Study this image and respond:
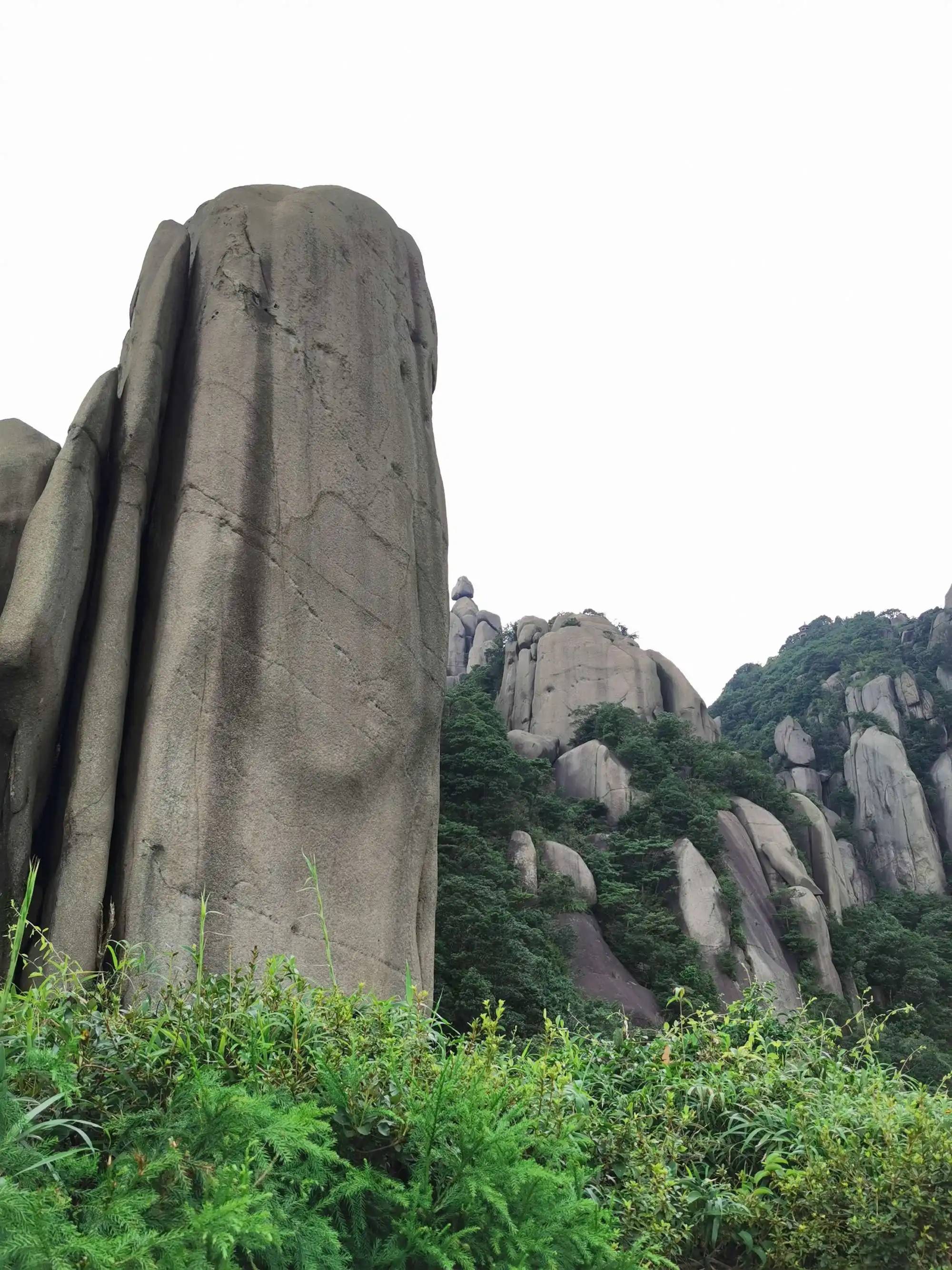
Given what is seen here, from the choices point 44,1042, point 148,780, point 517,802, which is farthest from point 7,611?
point 517,802

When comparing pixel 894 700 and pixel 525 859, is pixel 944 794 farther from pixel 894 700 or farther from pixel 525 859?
pixel 525 859

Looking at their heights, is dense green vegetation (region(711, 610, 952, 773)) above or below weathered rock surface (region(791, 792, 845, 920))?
above

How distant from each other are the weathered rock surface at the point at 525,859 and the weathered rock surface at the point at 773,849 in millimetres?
7550

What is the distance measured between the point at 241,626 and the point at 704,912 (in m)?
20.5

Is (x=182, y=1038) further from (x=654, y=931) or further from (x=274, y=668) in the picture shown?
(x=654, y=931)

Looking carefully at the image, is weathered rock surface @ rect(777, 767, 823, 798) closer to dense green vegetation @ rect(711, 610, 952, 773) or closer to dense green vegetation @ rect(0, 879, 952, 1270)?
dense green vegetation @ rect(711, 610, 952, 773)

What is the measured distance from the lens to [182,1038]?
293 cm

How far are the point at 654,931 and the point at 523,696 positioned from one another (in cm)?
1248

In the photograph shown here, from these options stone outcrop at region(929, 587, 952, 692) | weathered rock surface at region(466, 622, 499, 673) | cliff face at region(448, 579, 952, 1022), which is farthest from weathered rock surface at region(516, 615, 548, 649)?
stone outcrop at region(929, 587, 952, 692)

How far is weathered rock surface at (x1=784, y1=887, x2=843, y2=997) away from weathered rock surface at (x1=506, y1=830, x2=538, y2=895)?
722 cm

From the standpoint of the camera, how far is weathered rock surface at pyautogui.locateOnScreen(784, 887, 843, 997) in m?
25.5

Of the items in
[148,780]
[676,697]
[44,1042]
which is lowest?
Answer: [44,1042]

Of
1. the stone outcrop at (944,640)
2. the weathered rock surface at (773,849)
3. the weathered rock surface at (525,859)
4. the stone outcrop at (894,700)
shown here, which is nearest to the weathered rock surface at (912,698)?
the stone outcrop at (894,700)

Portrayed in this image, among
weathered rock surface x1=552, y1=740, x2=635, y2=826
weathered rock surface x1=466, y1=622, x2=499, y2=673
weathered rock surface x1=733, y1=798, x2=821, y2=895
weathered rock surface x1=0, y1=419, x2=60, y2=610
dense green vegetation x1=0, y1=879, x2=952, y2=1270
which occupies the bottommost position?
dense green vegetation x1=0, y1=879, x2=952, y2=1270
